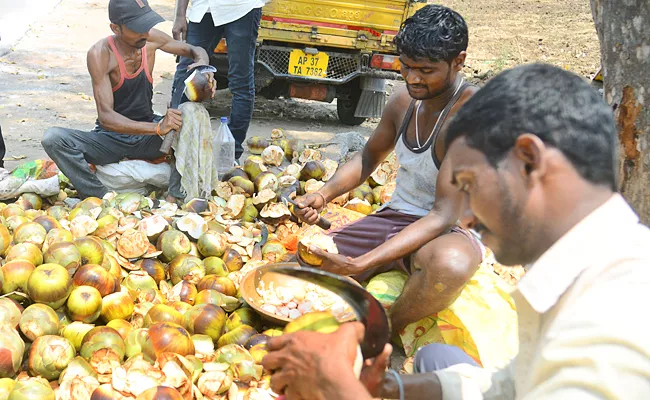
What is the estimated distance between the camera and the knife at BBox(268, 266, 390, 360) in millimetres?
1528

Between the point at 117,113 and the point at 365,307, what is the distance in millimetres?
3276

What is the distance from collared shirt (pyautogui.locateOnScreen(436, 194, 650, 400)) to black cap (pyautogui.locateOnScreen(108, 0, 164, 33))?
142 inches

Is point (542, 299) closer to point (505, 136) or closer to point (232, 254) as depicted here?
point (505, 136)

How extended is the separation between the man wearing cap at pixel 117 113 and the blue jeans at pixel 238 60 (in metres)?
0.76

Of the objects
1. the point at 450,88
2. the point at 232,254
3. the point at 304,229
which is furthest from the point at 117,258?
the point at 450,88

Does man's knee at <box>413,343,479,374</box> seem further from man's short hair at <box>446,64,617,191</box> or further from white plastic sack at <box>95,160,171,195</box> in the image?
white plastic sack at <box>95,160,171,195</box>

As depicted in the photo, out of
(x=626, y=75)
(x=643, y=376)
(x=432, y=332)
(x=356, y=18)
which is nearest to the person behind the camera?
(x=643, y=376)

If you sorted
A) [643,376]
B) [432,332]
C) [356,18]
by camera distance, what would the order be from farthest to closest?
[356,18], [432,332], [643,376]

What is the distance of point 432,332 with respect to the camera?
10.2 feet

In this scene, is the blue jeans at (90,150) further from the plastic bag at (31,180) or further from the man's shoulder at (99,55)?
the man's shoulder at (99,55)

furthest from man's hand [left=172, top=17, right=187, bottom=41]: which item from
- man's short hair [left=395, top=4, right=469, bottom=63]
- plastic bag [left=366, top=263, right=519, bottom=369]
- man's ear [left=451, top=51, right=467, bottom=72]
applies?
plastic bag [left=366, top=263, right=519, bottom=369]

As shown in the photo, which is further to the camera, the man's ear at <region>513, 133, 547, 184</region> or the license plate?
the license plate

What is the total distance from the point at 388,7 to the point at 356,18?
1.24 ft

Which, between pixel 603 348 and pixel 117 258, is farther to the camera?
pixel 117 258
